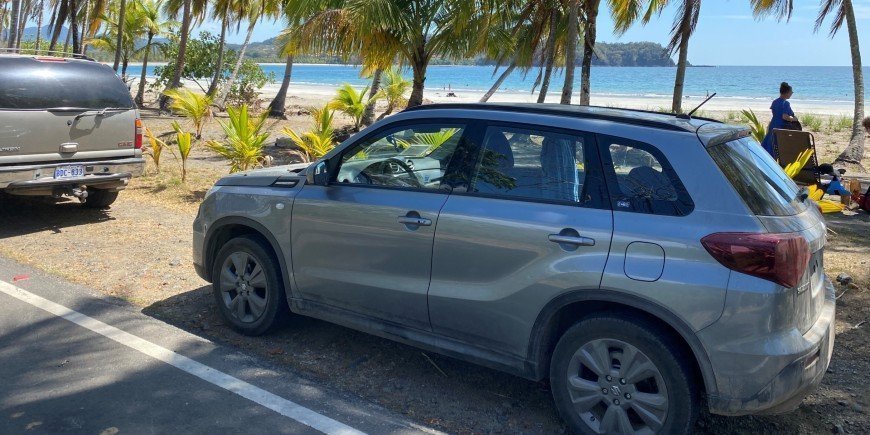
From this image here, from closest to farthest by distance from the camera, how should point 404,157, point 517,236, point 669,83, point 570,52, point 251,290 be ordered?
point 517,236, point 404,157, point 251,290, point 570,52, point 669,83

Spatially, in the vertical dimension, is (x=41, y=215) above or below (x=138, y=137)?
below

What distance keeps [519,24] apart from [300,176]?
47.1 feet

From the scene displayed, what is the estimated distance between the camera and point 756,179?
14.0 ft

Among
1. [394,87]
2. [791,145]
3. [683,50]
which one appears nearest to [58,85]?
[791,145]

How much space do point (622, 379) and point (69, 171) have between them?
731 centimetres

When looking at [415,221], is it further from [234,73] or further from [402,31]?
[234,73]

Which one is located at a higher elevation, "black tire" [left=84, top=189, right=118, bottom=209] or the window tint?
the window tint

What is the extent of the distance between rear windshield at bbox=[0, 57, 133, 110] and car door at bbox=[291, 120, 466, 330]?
16.2 ft

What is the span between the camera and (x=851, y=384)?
5.19 meters

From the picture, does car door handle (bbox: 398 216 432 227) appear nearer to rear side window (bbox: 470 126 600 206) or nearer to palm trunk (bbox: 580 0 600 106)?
rear side window (bbox: 470 126 600 206)

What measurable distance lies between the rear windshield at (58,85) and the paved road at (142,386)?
3321mm

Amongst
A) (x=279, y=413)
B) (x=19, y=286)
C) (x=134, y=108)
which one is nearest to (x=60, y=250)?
(x=19, y=286)

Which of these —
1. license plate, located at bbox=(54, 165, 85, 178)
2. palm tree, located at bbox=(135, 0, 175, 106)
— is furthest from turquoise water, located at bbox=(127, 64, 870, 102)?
license plate, located at bbox=(54, 165, 85, 178)

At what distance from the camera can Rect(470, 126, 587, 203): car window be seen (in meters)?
4.46
